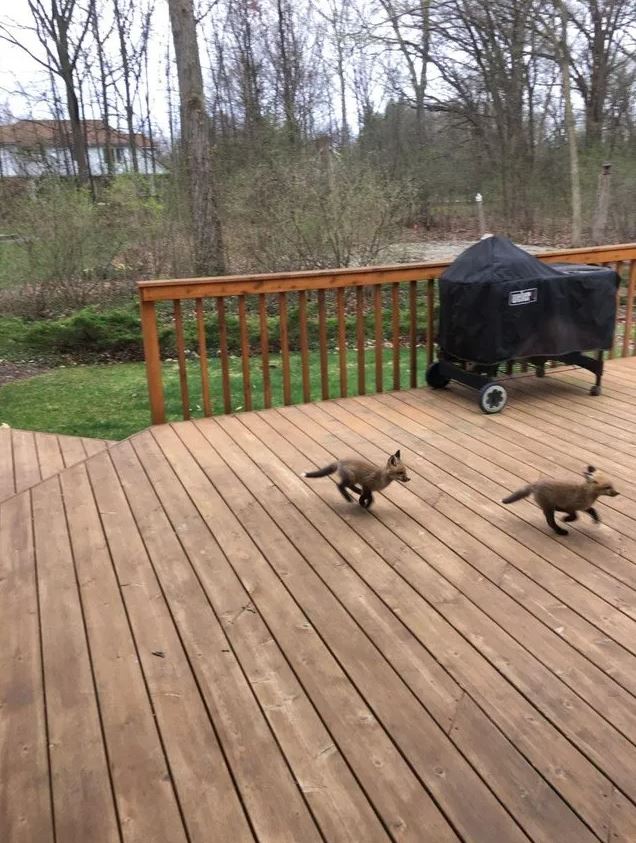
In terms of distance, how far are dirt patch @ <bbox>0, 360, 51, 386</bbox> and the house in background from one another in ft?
14.3

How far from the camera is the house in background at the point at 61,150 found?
11367mm

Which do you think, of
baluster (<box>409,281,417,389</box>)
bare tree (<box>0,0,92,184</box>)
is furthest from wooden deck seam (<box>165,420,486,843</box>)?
bare tree (<box>0,0,92,184</box>)

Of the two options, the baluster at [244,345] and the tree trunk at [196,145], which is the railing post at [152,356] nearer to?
the baluster at [244,345]

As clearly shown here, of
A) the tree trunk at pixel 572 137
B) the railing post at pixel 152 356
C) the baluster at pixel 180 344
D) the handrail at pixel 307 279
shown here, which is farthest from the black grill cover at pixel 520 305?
the tree trunk at pixel 572 137

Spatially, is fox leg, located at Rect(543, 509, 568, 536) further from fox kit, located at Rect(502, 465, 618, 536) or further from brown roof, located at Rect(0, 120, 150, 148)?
brown roof, located at Rect(0, 120, 150, 148)

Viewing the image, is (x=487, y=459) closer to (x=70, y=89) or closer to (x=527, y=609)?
(x=527, y=609)

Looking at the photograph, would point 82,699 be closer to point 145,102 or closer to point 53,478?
point 53,478

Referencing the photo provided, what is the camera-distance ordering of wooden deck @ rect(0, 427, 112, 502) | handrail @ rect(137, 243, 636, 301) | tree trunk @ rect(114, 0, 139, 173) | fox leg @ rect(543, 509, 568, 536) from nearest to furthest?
fox leg @ rect(543, 509, 568, 536) < wooden deck @ rect(0, 427, 112, 502) < handrail @ rect(137, 243, 636, 301) < tree trunk @ rect(114, 0, 139, 173)

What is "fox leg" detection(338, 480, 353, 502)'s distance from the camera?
3.03 meters

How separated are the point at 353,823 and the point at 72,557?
1.63m

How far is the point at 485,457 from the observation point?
11.9 feet

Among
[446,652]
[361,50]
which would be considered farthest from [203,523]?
[361,50]

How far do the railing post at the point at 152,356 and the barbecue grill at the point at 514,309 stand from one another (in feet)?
5.85

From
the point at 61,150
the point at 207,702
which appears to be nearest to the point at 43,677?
the point at 207,702
